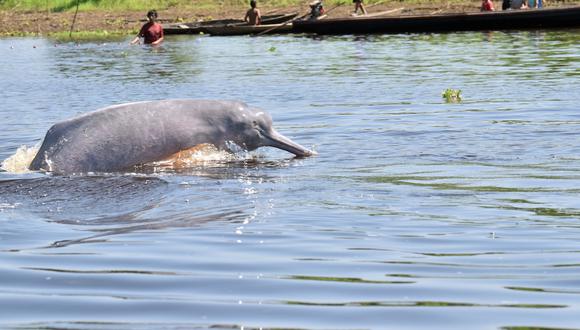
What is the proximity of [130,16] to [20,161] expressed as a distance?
1315 inches

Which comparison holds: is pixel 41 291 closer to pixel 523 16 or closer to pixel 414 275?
pixel 414 275

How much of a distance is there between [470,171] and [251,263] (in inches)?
141

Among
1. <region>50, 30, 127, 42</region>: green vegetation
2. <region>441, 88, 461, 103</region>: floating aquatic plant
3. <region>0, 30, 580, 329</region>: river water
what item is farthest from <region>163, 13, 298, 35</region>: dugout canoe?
<region>441, 88, 461, 103</region>: floating aquatic plant

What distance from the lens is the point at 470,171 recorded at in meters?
8.54

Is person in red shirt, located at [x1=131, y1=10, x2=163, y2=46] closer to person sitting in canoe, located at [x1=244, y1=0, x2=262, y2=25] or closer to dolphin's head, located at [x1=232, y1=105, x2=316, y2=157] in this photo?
person sitting in canoe, located at [x1=244, y1=0, x2=262, y2=25]

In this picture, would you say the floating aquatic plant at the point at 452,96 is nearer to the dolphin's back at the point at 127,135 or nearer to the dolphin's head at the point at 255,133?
the dolphin's head at the point at 255,133

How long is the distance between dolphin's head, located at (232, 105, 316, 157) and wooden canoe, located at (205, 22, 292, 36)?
23592mm

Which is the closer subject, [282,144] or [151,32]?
[282,144]

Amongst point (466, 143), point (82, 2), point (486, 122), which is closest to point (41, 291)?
point (466, 143)

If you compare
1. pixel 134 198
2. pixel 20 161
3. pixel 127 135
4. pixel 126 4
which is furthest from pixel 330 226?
pixel 126 4

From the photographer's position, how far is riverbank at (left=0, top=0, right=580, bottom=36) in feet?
126

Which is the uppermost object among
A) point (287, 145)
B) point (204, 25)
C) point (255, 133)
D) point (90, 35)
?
point (255, 133)

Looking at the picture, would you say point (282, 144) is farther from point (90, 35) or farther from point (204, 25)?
point (90, 35)

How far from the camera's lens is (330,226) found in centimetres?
633
